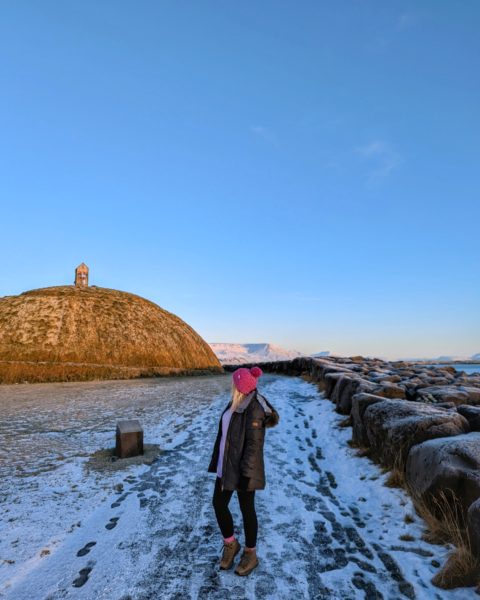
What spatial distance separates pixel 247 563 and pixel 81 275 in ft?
139

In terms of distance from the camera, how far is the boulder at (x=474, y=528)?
3857mm

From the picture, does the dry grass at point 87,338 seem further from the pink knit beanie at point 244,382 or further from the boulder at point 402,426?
the pink knit beanie at point 244,382

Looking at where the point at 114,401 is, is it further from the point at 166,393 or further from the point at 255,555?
the point at 255,555

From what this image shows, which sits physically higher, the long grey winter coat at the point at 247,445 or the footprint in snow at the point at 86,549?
the long grey winter coat at the point at 247,445

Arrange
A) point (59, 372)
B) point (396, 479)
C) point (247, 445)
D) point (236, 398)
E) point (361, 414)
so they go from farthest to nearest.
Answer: point (59, 372), point (361, 414), point (396, 479), point (236, 398), point (247, 445)

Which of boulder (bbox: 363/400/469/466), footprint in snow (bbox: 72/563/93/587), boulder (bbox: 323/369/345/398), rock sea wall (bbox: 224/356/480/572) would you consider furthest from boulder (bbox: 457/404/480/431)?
footprint in snow (bbox: 72/563/93/587)

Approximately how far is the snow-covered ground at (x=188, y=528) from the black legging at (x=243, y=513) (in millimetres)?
406

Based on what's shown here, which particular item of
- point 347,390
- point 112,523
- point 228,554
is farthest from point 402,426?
point 347,390

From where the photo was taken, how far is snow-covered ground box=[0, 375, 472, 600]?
4.09 metres

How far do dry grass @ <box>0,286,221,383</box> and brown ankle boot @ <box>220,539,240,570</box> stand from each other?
24.7 m

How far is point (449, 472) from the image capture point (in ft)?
15.6

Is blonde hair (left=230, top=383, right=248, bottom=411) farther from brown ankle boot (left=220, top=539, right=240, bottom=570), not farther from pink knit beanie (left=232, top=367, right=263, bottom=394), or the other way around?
brown ankle boot (left=220, top=539, right=240, bottom=570)

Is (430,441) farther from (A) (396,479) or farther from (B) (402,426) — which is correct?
(A) (396,479)

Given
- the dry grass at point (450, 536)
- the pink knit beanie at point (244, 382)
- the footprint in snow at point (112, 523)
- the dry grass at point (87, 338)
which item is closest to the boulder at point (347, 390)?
the dry grass at point (450, 536)
